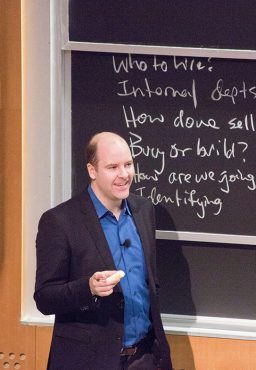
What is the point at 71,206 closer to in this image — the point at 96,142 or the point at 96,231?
the point at 96,231

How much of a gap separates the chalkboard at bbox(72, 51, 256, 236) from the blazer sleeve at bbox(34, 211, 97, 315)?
1.02 m

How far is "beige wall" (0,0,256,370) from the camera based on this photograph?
3715 millimetres

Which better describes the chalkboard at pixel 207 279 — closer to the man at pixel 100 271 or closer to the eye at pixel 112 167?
the man at pixel 100 271

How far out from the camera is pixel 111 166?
9.50 feet

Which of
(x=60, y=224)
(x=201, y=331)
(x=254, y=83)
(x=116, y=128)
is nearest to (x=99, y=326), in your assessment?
(x=60, y=224)

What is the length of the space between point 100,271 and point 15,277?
3.92 feet

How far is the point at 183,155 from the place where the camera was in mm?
3697

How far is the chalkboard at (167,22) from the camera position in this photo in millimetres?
3545

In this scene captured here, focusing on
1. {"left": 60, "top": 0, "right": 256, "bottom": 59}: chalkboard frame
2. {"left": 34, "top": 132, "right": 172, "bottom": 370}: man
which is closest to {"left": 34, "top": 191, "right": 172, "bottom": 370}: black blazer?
{"left": 34, "top": 132, "right": 172, "bottom": 370}: man

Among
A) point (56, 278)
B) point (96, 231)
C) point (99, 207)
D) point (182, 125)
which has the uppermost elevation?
point (182, 125)

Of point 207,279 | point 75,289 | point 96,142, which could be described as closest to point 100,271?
point 75,289

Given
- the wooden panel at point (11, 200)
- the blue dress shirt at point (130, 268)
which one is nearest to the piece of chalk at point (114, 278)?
the blue dress shirt at point (130, 268)

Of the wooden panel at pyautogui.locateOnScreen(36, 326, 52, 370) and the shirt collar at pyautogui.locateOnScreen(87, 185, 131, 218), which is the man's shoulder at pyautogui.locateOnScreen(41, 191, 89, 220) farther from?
the wooden panel at pyautogui.locateOnScreen(36, 326, 52, 370)

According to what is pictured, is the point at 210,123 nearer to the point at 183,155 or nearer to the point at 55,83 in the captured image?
the point at 183,155
